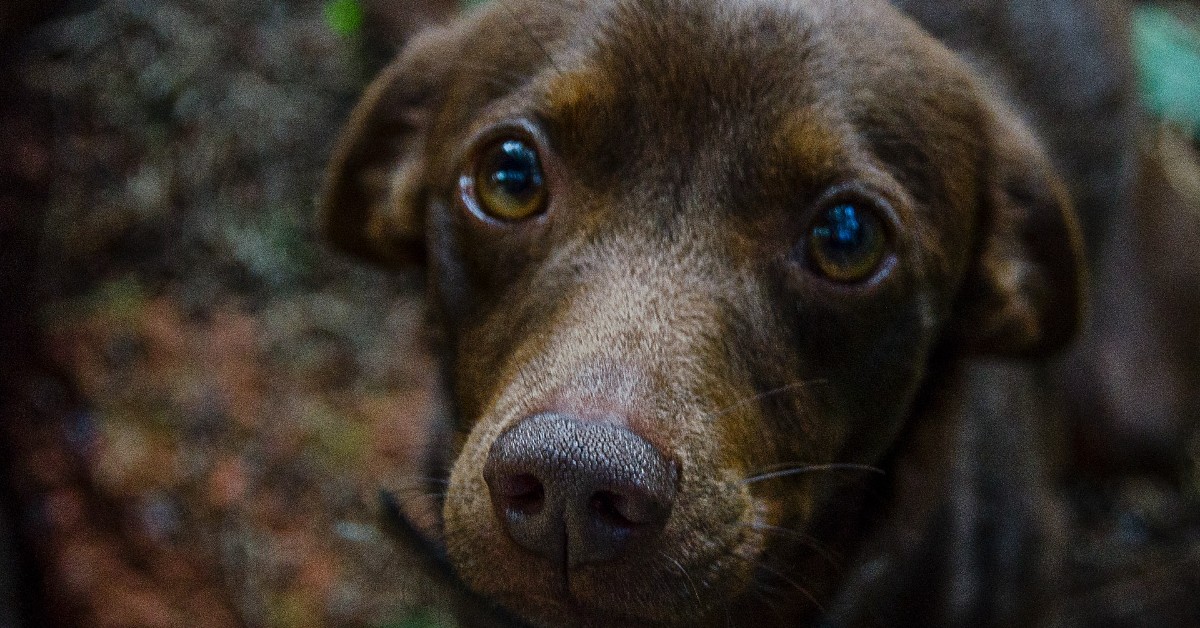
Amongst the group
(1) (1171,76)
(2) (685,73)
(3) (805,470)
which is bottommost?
(1) (1171,76)

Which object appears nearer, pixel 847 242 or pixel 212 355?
pixel 847 242

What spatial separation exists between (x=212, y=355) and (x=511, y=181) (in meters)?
2.13

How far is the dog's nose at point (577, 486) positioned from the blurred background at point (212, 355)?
1351mm

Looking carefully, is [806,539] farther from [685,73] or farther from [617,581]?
[685,73]

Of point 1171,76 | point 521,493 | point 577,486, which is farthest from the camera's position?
point 1171,76

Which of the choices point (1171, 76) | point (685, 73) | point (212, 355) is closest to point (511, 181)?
point (685, 73)

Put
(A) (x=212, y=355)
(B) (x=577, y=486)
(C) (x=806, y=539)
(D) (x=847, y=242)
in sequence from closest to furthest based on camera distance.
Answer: (B) (x=577, y=486)
(D) (x=847, y=242)
(C) (x=806, y=539)
(A) (x=212, y=355)

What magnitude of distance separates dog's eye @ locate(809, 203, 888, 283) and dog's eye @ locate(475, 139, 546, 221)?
0.55 meters

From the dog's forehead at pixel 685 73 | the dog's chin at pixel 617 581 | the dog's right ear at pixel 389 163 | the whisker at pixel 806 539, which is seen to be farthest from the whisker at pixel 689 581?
the dog's right ear at pixel 389 163

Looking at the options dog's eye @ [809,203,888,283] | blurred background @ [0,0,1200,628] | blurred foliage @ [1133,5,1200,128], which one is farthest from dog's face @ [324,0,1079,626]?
blurred foliage @ [1133,5,1200,128]

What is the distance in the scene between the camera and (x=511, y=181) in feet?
8.16

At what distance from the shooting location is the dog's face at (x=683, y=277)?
6.68 feet

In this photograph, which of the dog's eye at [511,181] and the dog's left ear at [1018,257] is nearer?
the dog's eye at [511,181]

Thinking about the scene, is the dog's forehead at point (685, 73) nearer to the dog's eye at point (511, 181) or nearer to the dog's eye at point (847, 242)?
the dog's eye at point (511, 181)
